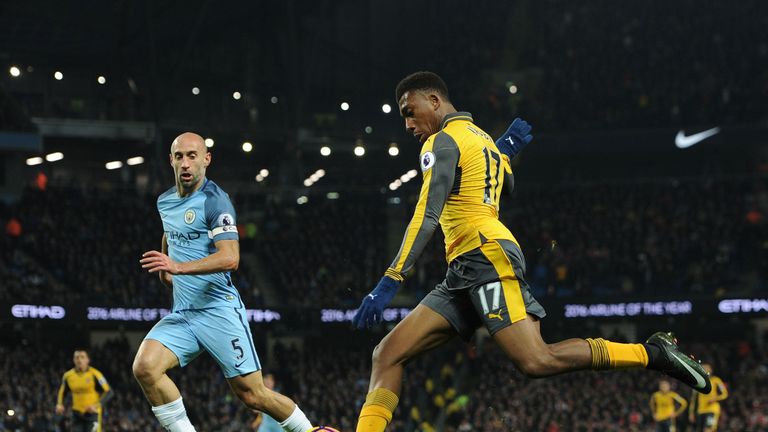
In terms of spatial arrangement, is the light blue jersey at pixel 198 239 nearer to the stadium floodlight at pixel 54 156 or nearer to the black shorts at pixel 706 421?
the black shorts at pixel 706 421

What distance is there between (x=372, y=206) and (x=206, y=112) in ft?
34.5

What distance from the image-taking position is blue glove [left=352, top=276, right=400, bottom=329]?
6277 mm

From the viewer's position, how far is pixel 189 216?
786cm

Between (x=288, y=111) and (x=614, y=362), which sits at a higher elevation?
(x=288, y=111)

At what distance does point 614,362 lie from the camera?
6.72 m

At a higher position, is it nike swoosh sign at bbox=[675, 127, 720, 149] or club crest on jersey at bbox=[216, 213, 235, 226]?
nike swoosh sign at bbox=[675, 127, 720, 149]

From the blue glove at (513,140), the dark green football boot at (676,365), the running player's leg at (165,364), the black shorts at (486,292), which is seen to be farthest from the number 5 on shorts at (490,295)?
the running player's leg at (165,364)

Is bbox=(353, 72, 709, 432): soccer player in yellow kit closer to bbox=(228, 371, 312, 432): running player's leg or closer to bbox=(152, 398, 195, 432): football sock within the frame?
bbox=(228, 371, 312, 432): running player's leg

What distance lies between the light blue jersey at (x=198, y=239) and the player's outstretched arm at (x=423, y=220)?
5.84 ft

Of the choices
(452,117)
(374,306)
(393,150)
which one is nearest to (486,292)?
(374,306)

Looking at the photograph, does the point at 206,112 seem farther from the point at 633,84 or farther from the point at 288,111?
the point at 633,84

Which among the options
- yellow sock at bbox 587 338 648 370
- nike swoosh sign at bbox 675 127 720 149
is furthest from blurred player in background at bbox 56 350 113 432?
nike swoosh sign at bbox 675 127 720 149

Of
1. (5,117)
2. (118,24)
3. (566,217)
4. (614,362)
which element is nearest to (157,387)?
(614,362)

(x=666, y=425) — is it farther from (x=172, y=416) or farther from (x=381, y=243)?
(x=172, y=416)
